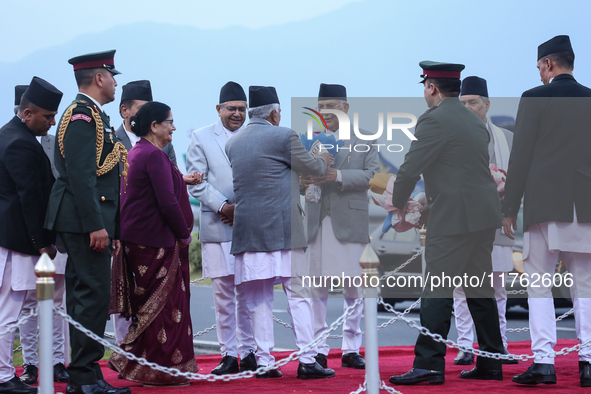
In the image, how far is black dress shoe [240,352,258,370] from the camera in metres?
5.07

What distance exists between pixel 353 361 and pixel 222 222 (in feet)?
4.86

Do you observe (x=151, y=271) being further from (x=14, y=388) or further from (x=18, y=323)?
(x=14, y=388)

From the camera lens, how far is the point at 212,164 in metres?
5.53

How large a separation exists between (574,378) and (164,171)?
3.03 metres

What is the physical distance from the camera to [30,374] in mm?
4906

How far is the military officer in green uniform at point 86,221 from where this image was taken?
404cm

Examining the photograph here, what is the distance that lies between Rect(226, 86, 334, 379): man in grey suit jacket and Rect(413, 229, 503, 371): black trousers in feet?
2.64

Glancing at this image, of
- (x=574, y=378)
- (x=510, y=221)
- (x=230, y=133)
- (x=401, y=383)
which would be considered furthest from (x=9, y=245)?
(x=574, y=378)

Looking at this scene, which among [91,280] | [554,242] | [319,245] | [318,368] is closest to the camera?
[91,280]

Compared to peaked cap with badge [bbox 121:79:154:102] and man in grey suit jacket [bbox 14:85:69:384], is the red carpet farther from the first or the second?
peaked cap with badge [bbox 121:79:154:102]

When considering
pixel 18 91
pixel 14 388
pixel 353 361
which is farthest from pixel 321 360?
pixel 18 91

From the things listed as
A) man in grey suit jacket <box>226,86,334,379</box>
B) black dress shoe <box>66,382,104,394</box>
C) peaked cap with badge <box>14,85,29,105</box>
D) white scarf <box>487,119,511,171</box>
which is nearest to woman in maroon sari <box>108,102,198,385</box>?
black dress shoe <box>66,382,104,394</box>

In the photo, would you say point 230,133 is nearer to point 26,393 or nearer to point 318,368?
point 318,368

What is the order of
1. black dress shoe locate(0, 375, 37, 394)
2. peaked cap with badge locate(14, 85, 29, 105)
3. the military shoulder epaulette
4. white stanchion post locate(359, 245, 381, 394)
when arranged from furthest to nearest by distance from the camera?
peaked cap with badge locate(14, 85, 29, 105) → black dress shoe locate(0, 375, 37, 394) → the military shoulder epaulette → white stanchion post locate(359, 245, 381, 394)
